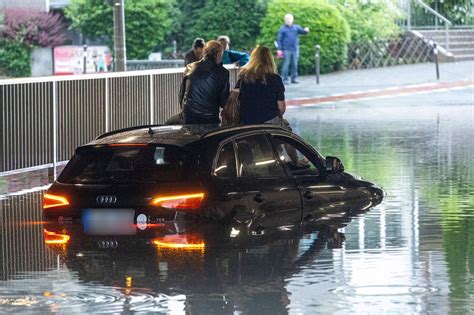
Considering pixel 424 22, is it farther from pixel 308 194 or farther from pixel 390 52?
pixel 308 194

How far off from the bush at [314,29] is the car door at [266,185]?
97.0 ft

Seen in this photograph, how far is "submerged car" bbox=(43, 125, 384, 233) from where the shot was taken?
39.7 ft

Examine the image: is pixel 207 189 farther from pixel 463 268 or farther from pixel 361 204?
pixel 361 204

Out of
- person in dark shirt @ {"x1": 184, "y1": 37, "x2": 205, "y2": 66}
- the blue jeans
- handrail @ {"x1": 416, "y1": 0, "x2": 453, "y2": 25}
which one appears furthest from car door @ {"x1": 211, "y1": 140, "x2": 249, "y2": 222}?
handrail @ {"x1": 416, "y1": 0, "x2": 453, "y2": 25}

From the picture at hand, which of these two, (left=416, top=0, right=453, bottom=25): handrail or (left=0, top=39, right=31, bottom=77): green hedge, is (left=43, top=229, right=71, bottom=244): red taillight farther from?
(left=416, top=0, right=453, bottom=25): handrail

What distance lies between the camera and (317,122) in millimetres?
29391

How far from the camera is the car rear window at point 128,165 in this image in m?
12.2

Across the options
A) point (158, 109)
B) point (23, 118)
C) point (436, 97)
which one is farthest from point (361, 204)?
point (436, 97)

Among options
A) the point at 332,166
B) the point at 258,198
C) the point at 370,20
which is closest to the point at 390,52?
the point at 370,20

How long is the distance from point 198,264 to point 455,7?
40.4 m

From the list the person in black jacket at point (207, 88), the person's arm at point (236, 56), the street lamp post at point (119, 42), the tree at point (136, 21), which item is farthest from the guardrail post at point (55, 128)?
the tree at point (136, 21)

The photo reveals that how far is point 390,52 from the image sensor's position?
153 ft

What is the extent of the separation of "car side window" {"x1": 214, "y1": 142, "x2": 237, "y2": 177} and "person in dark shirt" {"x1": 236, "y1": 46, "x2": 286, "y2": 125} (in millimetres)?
3693

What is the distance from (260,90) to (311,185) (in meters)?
2.69
